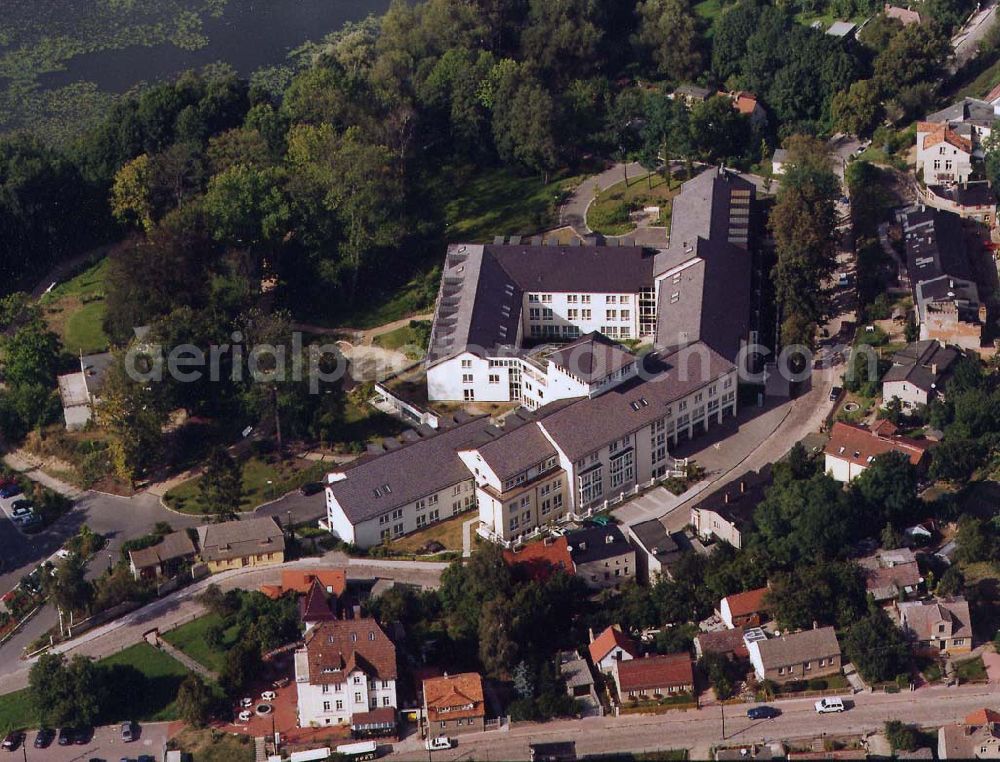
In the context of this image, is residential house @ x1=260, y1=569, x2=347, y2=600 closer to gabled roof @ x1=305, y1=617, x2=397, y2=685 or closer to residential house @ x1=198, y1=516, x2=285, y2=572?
residential house @ x1=198, y1=516, x2=285, y2=572

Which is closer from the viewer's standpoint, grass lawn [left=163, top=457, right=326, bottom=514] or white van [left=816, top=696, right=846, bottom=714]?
white van [left=816, top=696, right=846, bottom=714]

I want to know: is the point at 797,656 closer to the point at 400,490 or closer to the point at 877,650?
the point at 877,650

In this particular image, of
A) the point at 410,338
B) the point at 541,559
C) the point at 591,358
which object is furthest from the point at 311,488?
the point at 591,358

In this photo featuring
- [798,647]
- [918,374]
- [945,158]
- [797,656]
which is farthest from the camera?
[945,158]

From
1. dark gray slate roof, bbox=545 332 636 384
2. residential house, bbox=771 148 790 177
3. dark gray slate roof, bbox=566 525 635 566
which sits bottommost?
dark gray slate roof, bbox=566 525 635 566

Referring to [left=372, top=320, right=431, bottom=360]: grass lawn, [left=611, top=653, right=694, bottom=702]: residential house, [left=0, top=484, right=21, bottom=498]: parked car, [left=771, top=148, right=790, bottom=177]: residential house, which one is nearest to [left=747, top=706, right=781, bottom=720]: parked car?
[left=611, top=653, right=694, bottom=702]: residential house

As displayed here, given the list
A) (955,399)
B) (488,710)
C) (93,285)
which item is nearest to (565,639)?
(488,710)
